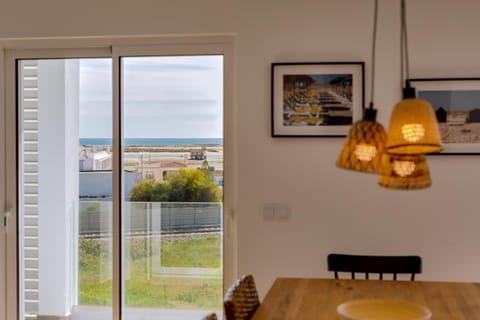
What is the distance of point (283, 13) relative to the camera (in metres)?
3.28

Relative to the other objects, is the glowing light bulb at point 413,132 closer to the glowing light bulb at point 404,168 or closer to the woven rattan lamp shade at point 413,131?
the woven rattan lamp shade at point 413,131

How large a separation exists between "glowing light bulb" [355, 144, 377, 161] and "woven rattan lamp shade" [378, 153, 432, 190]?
1.7 inches

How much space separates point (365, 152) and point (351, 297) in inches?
33.7

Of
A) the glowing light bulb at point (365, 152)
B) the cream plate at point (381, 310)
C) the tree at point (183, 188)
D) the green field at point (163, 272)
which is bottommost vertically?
the green field at point (163, 272)

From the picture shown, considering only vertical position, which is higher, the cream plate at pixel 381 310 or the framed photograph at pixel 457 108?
the framed photograph at pixel 457 108

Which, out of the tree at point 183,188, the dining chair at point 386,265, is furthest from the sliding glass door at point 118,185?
the dining chair at point 386,265

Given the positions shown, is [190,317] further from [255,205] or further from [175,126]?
[175,126]

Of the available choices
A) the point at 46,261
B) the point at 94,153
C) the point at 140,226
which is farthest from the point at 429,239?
the point at 46,261

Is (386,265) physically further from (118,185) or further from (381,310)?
(118,185)

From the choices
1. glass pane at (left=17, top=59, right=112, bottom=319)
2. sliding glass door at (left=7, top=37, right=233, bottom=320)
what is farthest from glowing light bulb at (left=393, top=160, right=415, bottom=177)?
glass pane at (left=17, top=59, right=112, bottom=319)

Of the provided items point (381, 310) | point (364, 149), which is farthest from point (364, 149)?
point (381, 310)

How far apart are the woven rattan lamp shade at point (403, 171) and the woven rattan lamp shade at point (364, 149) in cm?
3

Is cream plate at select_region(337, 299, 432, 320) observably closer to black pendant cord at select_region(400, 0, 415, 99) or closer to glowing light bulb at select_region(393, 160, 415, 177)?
glowing light bulb at select_region(393, 160, 415, 177)

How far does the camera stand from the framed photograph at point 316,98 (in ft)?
10.5
